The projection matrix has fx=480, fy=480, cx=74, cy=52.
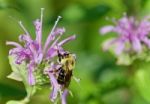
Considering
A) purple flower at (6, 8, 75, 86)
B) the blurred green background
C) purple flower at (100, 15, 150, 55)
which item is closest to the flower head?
purple flower at (6, 8, 75, 86)

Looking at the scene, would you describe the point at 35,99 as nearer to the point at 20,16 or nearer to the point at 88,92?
the point at 88,92

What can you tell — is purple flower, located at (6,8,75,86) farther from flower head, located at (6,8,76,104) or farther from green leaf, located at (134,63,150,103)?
green leaf, located at (134,63,150,103)

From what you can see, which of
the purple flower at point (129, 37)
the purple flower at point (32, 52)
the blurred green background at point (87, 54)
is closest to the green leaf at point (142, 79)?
the blurred green background at point (87, 54)

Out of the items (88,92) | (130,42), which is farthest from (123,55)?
(88,92)

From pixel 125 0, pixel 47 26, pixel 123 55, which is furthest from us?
pixel 47 26

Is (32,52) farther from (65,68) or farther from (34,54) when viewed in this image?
(65,68)
